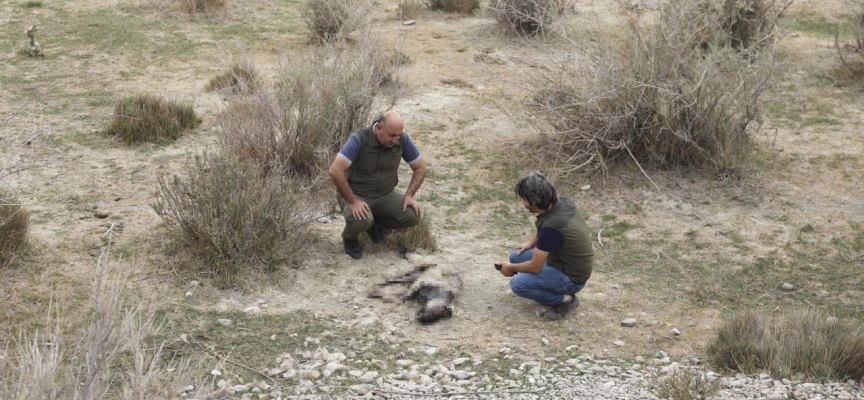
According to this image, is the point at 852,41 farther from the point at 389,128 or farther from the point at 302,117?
the point at 389,128

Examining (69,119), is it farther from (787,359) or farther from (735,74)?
(787,359)

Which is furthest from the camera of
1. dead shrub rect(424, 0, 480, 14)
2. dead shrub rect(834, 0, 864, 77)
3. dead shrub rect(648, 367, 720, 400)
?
dead shrub rect(424, 0, 480, 14)

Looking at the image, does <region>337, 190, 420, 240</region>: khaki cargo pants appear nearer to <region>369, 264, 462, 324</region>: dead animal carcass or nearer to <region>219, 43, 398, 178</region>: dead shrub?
<region>369, 264, 462, 324</region>: dead animal carcass

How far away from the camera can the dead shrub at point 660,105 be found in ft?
25.6

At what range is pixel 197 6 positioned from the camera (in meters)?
12.2

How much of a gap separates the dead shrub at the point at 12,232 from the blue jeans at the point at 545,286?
316 centimetres

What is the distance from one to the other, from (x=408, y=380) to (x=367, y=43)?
15.0 ft

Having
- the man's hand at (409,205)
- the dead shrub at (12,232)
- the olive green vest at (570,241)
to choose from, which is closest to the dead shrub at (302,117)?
the man's hand at (409,205)

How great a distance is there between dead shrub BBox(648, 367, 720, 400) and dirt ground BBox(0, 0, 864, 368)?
0.62 m

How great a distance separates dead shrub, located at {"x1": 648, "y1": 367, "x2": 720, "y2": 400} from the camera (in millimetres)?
4482

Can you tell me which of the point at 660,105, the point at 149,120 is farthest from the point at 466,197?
the point at 149,120

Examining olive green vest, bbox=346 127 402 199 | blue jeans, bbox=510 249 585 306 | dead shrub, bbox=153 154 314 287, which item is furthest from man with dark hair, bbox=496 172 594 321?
dead shrub, bbox=153 154 314 287

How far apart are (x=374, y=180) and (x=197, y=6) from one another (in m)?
7.07

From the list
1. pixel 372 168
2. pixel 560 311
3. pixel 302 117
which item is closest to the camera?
pixel 560 311
